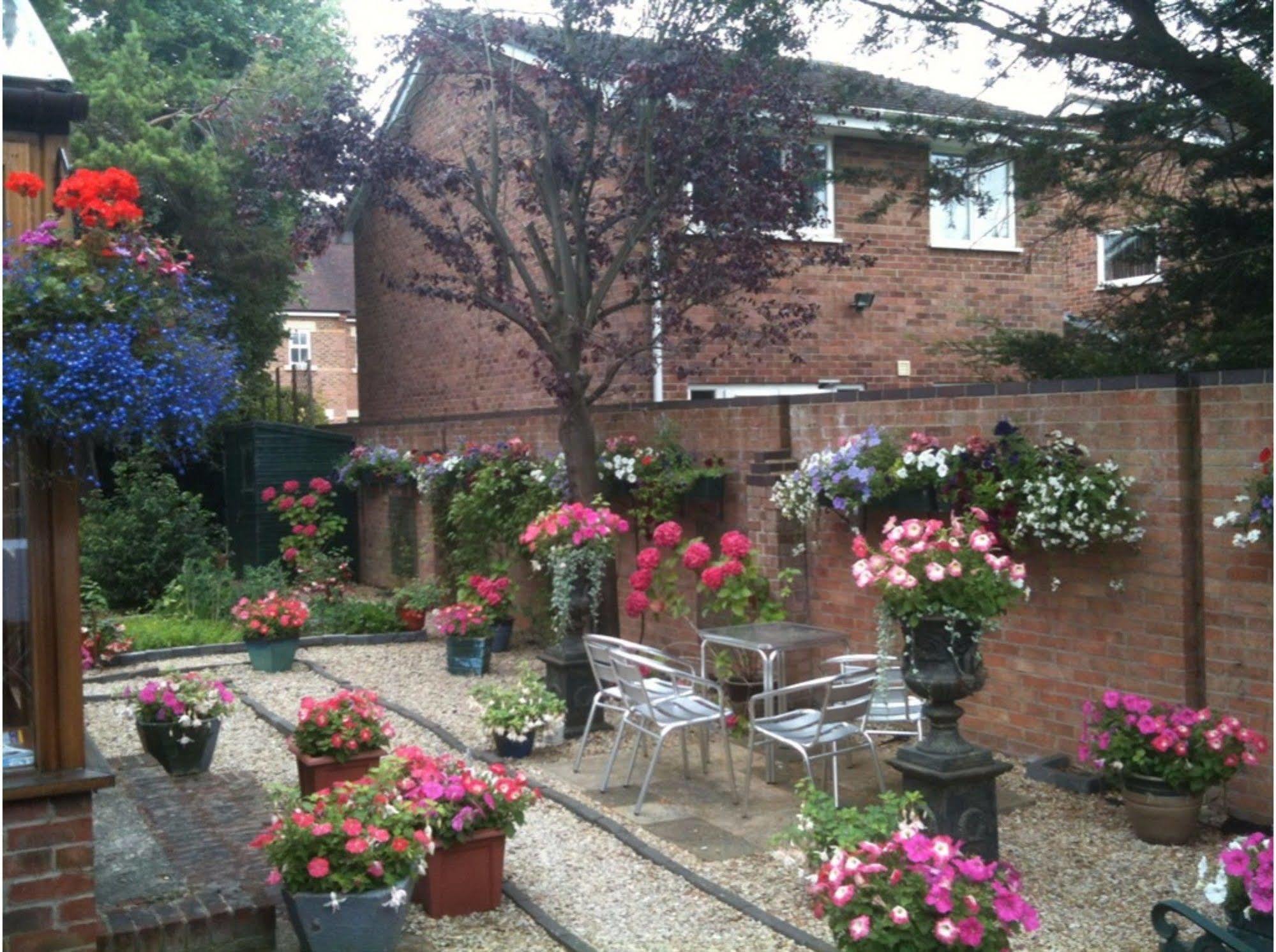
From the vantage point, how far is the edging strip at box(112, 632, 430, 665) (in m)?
10.9

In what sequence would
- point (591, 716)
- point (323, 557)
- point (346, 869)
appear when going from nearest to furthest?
point (346, 869) < point (591, 716) < point (323, 557)

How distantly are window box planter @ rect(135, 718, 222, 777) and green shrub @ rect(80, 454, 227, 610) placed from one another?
6869 mm

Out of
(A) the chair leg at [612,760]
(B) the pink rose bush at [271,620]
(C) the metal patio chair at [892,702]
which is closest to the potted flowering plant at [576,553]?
(A) the chair leg at [612,760]

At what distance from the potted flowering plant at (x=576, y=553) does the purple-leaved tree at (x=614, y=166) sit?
4.39 ft

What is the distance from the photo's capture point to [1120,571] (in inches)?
254

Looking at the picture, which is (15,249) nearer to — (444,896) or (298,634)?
(444,896)

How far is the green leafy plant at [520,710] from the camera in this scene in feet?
23.8

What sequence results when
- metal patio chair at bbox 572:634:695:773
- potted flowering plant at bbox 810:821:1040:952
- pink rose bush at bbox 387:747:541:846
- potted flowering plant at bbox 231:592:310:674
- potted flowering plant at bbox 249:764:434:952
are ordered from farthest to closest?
potted flowering plant at bbox 231:592:310:674 < metal patio chair at bbox 572:634:695:773 < pink rose bush at bbox 387:747:541:846 < potted flowering plant at bbox 249:764:434:952 < potted flowering plant at bbox 810:821:1040:952

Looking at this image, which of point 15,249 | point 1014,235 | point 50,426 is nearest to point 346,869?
point 50,426

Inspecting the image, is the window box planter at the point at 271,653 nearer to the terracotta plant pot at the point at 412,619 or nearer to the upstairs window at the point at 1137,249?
A: the terracotta plant pot at the point at 412,619

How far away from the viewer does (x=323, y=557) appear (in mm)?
13250

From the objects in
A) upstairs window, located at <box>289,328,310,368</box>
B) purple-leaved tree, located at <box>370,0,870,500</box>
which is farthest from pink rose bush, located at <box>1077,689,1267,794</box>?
upstairs window, located at <box>289,328,310,368</box>

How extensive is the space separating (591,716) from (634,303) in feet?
13.0

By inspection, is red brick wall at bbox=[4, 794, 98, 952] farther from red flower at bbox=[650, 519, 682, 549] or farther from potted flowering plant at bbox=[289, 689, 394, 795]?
red flower at bbox=[650, 519, 682, 549]
